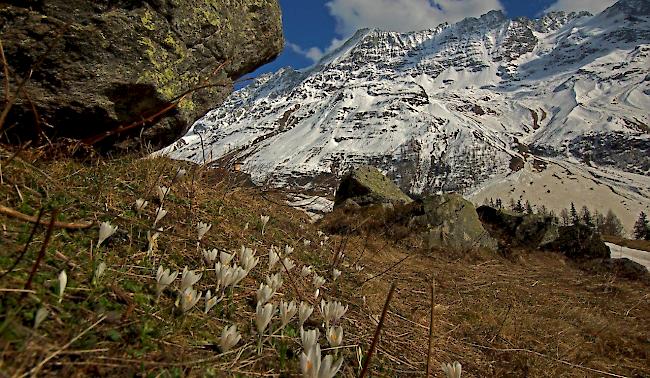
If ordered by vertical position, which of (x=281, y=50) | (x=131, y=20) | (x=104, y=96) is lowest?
(x=104, y=96)

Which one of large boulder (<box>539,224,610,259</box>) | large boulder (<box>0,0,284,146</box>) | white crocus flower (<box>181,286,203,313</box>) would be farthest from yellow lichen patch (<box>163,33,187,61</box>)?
large boulder (<box>539,224,610,259</box>)

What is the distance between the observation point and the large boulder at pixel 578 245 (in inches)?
496

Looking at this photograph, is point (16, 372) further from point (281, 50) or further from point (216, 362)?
point (281, 50)

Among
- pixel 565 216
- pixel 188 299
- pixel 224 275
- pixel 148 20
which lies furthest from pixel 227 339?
pixel 565 216

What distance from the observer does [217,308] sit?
92.4 inches

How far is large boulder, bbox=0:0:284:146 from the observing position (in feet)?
11.6

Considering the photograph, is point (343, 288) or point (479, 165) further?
point (479, 165)

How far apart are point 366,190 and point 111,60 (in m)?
11.7

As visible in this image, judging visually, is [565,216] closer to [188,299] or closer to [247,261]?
[247,261]

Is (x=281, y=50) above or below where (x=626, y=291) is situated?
above

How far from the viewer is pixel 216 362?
177cm

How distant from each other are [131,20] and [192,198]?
193 cm

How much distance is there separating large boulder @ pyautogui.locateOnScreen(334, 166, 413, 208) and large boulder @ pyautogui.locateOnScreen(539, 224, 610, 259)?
508cm

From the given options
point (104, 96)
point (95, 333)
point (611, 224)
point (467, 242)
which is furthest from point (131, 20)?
point (611, 224)
